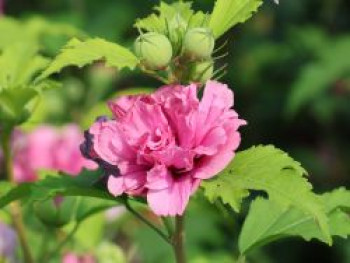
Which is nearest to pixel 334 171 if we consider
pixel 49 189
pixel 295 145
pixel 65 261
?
pixel 295 145

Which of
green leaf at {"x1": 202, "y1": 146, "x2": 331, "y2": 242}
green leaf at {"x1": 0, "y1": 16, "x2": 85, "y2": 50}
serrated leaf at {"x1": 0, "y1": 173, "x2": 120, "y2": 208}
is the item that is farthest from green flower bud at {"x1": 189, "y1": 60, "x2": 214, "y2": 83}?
green leaf at {"x1": 0, "y1": 16, "x2": 85, "y2": 50}

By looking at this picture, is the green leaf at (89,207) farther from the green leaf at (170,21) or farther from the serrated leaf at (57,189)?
the green leaf at (170,21)

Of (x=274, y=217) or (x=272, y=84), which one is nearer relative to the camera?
(x=274, y=217)

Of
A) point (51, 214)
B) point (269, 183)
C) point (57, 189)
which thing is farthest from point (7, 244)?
point (269, 183)

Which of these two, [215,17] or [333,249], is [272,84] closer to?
[333,249]

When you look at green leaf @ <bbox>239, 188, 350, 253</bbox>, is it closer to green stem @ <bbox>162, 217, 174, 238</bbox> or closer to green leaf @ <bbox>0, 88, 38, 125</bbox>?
green stem @ <bbox>162, 217, 174, 238</bbox>

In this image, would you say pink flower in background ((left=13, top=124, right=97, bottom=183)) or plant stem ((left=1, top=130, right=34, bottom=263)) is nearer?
plant stem ((left=1, top=130, right=34, bottom=263))

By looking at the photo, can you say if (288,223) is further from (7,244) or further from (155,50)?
(7,244)
